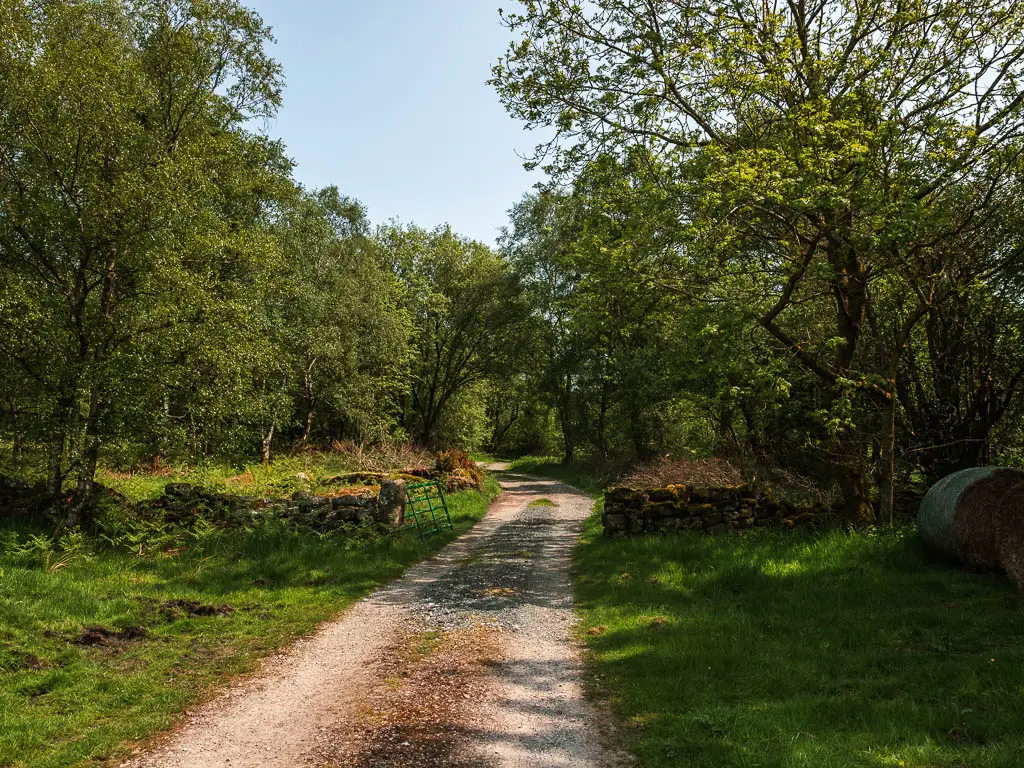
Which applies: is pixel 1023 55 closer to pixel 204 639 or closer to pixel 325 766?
pixel 325 766

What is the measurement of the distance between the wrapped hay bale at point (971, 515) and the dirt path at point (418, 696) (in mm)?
5839

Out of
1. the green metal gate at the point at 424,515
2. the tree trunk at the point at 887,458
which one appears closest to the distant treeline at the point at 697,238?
the tree trunk at the point at 887,458

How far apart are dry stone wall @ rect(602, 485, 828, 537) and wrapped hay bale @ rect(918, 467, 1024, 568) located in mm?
3689

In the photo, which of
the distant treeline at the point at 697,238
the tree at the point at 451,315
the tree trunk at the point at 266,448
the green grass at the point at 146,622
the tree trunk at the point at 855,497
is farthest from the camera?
the tree at the point at 451,315

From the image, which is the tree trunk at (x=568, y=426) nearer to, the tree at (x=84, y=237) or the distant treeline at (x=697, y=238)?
the distant treeline at (x=697, y=238)

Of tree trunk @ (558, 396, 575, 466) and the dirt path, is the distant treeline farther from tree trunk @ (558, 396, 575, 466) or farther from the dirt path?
tree trunk @ (558, 396, 575, 466)

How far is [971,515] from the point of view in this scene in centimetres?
870

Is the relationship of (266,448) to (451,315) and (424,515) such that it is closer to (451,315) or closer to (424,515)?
(424,515)

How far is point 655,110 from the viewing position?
1305 centimetres

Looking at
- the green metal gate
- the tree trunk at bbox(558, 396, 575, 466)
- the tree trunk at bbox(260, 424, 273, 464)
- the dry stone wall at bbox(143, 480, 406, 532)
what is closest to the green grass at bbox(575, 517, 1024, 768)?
the green metal gate

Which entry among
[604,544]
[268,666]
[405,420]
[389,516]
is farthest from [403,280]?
[268,666]

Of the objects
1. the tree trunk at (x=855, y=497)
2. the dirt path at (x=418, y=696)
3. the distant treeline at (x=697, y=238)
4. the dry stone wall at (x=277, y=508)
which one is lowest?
the dirt path at (x=418, y=696)

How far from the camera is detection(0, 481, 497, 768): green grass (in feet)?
17.4

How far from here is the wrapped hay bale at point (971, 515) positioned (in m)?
8.45
